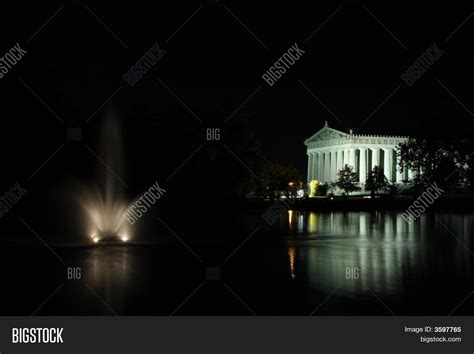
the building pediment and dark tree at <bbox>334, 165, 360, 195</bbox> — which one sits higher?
the building pediment

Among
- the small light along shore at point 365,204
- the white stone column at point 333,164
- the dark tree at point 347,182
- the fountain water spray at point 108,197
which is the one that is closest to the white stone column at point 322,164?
the white stone column at point 333,164

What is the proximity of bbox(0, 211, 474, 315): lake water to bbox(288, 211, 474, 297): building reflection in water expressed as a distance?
0.13ft

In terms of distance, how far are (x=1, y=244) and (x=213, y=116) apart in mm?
47062

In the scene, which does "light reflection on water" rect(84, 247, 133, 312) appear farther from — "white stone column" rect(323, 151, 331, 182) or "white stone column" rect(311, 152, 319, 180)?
"white stone column" rect(311, 152, 319, 180)

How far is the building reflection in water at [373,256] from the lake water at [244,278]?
4 cm

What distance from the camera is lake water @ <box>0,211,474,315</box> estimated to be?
14.8 meters

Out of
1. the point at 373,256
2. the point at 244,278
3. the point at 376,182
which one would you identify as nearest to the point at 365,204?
the point at 376,182

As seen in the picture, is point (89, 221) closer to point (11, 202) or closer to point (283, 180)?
point (11, 202)

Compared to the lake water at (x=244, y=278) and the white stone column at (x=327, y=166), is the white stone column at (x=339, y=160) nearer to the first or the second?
the white stone column at (x=327, y=166)

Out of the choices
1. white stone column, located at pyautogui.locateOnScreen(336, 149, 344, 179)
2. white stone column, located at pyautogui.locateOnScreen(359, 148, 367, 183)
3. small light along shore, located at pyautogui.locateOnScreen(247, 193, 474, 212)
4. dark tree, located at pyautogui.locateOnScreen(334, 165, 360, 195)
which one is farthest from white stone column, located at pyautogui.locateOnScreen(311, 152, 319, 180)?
small light along shore, located at pyautogui.locateOnScreen(247, 193, 474, 212)

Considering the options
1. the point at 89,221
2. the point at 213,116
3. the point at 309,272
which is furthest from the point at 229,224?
the point at 213,116

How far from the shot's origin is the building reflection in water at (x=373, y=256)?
18.0 metres

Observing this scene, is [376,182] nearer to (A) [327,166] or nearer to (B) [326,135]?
(A) [327,166]

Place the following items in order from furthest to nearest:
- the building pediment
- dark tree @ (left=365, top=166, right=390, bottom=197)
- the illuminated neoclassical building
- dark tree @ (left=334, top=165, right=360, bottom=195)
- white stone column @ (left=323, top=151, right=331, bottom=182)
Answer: white stone column @ (left=323, top=151, right=331, bottom=182) → the building pediment → the illuminated neoclassical building → dark tree @ (left=334, top=165, right=360, bottom=195) → dark tree @ (left=365, top=166, right=390, bottom=197)
